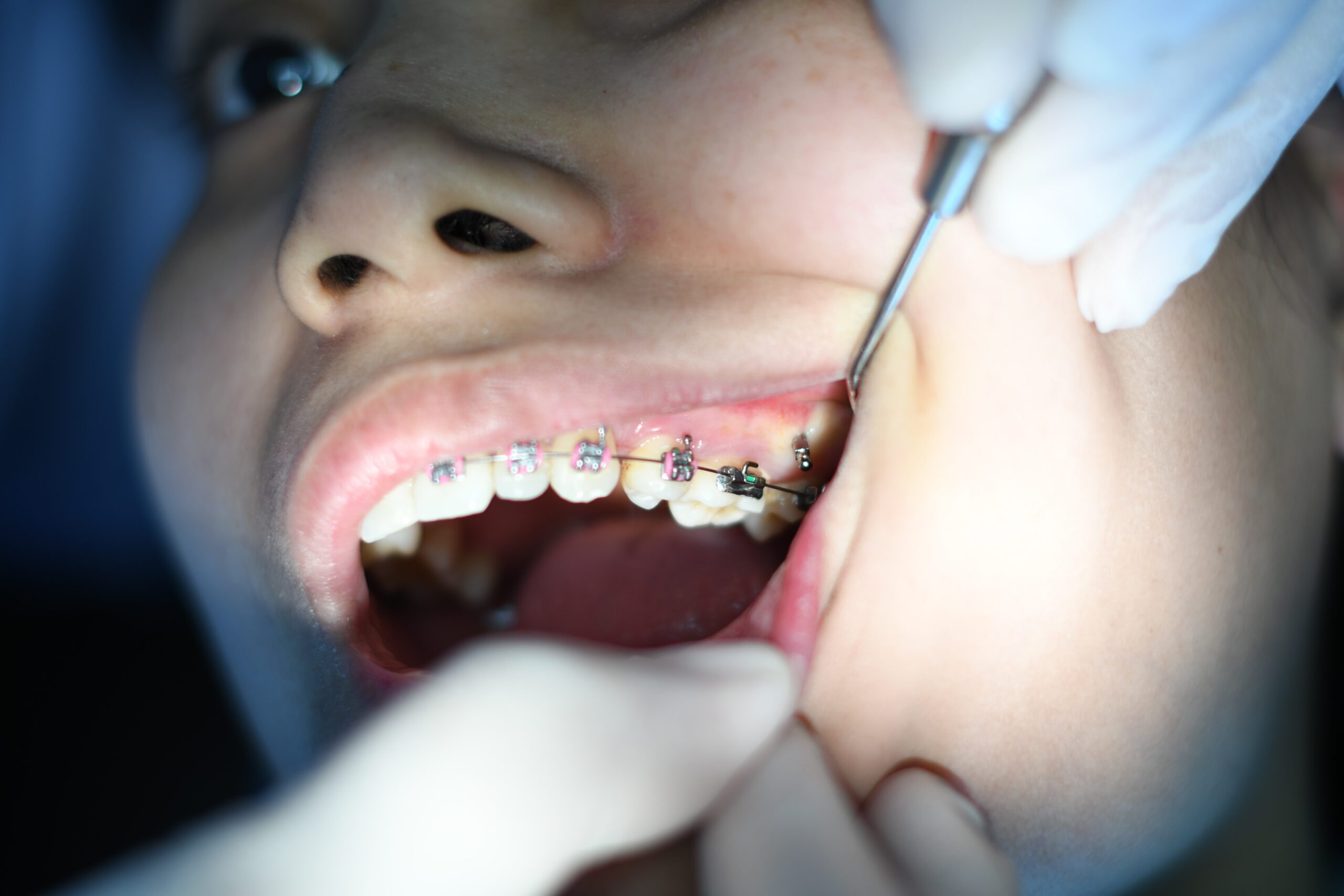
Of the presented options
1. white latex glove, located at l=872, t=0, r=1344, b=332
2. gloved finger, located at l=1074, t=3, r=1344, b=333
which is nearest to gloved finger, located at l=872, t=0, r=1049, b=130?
white latex glove, located at l=872, t=0, r=1344, b=332

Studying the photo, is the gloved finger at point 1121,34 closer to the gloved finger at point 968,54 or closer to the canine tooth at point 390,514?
the gloved finger at point 968,54

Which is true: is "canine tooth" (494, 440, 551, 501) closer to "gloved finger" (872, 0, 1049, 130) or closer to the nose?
the nose

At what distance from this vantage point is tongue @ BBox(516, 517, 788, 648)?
91 centimetres

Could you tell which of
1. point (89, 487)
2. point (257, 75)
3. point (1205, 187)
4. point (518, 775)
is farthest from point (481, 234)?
point (89, 487)

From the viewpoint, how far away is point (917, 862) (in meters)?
0.57

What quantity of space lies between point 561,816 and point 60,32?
1.52 metres

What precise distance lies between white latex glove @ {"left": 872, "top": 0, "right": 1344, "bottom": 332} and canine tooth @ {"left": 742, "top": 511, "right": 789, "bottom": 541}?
0.44 metres

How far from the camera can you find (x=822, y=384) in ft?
2.41

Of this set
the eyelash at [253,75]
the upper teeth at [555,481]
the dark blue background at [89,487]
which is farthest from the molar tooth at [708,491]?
the dark blue background at [89,487]

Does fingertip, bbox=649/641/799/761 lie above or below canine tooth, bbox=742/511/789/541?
above

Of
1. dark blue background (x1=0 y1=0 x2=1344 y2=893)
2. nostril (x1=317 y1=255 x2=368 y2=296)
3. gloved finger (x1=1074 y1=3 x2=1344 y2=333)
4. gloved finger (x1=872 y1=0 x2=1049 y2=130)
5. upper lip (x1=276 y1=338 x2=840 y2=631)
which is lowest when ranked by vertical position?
dark blue background (x1=0 y1=0 x2=1344 y2=893)

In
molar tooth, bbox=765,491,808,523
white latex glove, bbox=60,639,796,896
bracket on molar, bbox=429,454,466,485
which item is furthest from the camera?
molar tooth, bbox=765,491,808,523

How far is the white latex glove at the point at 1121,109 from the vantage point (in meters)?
0.49

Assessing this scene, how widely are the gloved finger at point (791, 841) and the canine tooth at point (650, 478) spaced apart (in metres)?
0.30
